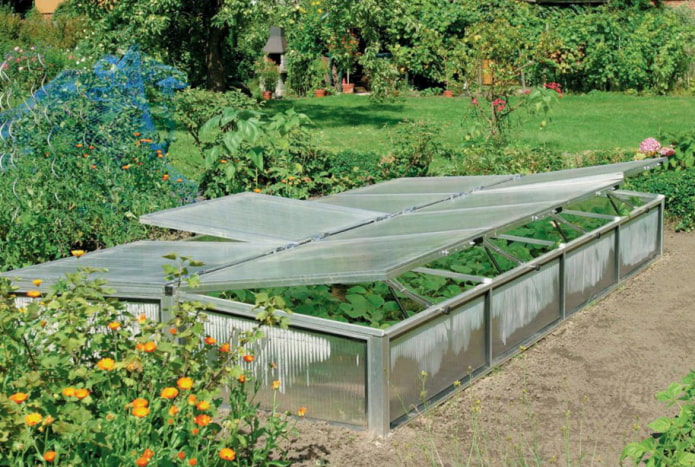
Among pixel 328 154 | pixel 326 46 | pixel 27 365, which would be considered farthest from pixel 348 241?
pixel 326 46

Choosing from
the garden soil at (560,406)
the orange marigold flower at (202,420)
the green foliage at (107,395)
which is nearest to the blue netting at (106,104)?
the garden soil at (560,406)

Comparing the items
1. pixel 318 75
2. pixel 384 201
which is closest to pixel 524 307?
pixel 384 201

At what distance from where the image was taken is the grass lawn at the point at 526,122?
51.0 ft

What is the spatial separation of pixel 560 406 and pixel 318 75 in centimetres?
2090

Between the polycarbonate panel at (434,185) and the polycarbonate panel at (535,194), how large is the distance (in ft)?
1.27

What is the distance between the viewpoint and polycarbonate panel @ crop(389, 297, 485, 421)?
209 inches

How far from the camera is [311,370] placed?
5340 mm

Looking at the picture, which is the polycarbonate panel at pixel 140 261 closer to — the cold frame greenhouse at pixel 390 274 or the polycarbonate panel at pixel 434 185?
the cold frame greenhouse at pixel 390 274

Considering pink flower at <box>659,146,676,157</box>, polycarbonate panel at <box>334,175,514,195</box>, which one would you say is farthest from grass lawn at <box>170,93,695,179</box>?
polycarbonate panel at <box>334,175,514,195</box>

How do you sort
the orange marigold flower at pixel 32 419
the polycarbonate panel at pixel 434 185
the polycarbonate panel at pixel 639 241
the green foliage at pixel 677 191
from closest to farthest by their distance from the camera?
the orange marigold flower at pixel 32 419, the polycarbonate panel at pixel 639 241, the polycarbonate panel at pixel 434 185, the green foliage at pixel 677 191

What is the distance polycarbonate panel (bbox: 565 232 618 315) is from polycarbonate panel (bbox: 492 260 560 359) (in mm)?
253

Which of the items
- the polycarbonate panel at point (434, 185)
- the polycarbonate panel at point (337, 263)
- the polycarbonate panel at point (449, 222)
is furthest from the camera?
the polycarbonate panel at point (434, 185)

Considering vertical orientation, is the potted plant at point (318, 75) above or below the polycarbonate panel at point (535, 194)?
above

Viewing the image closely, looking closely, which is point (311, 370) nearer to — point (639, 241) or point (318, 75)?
point (639, 241)
